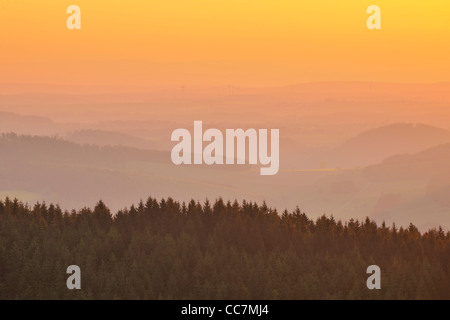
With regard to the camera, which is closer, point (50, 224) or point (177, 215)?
point (50, 224)

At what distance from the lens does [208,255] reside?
65.1 meters

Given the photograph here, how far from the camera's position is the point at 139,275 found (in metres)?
60.4

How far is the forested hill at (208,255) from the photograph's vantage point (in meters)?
57.6

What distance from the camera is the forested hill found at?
57562mm

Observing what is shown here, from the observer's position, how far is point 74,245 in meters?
70.2

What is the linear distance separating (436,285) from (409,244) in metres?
19.1

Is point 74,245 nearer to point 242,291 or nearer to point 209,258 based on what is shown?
point 209,258
